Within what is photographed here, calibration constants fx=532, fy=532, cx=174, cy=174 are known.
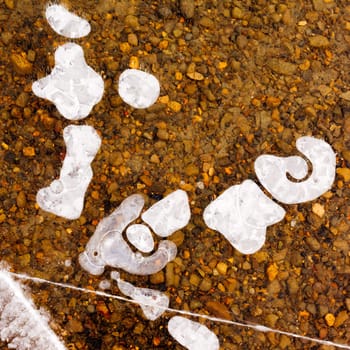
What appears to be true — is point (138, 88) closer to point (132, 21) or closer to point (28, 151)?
point (132, 21)

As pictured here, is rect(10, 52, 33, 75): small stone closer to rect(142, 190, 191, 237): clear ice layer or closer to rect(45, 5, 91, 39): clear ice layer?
rect(45, 5, 91, 39): clear ice layer

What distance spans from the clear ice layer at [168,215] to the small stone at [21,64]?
22.3 inches

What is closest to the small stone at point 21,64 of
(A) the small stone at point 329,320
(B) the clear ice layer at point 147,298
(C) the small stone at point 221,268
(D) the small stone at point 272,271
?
(B) the clear ice layer at point 147,298

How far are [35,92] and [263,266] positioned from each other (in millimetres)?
872

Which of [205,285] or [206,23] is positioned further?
[206,23]

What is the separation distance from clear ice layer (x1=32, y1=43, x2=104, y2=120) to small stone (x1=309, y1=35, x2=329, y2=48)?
699 mm

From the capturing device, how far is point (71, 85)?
165 centimetres

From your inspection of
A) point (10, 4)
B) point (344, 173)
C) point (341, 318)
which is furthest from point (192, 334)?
point (10, 4)

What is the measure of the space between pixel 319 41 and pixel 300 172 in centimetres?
44

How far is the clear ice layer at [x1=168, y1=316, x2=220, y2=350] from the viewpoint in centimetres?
155

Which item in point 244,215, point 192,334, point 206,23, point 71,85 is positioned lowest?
point 192,334

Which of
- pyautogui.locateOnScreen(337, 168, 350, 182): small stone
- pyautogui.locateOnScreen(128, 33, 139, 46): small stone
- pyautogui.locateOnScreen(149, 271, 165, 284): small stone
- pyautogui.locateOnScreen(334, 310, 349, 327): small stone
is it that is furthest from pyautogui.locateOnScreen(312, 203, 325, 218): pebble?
pyautogui.locateOnScreen(128, 33, 139, 46): small stone

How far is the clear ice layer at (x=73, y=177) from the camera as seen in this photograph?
1.59m

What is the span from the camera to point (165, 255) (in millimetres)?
1586
